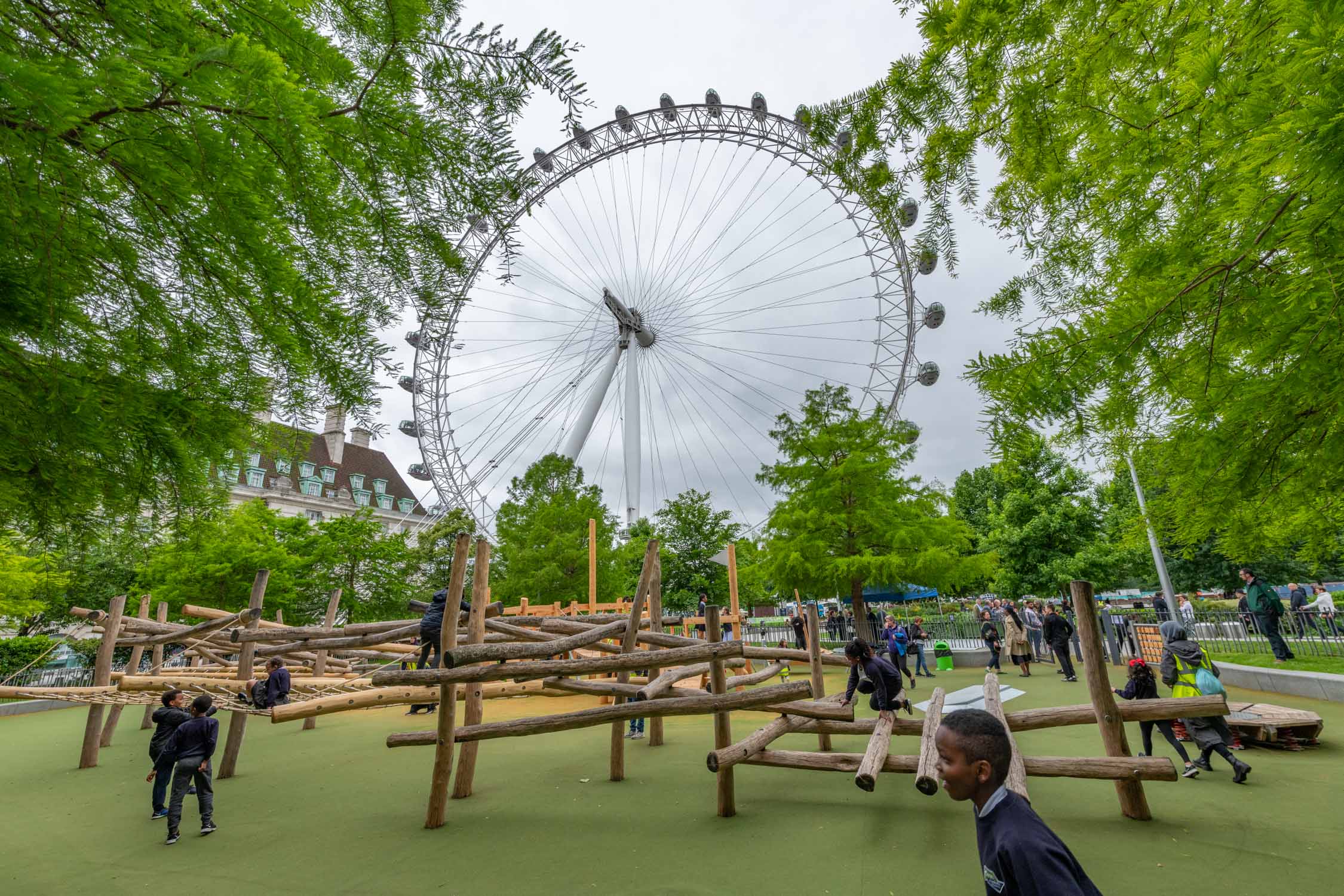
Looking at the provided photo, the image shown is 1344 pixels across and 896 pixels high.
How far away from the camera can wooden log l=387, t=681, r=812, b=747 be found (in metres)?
6.25

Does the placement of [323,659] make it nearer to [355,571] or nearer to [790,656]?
[790,656]

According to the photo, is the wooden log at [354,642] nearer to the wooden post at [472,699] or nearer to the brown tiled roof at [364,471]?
the wooden post at [472,699]

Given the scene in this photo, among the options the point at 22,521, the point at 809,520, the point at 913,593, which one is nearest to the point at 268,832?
the point at 22,521

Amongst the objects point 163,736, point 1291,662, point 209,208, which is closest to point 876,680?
point 209,208

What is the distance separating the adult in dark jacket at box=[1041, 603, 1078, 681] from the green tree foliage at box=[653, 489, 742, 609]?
61.1ft

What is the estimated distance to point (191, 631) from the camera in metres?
10.1

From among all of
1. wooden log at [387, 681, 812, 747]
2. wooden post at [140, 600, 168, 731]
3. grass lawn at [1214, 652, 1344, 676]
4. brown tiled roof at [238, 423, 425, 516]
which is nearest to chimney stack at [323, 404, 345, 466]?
wooden log at [387, 681, 812, 747]

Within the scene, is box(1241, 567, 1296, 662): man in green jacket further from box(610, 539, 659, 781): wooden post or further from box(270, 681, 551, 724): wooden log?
box(270, 681, 551, 724): wooden log

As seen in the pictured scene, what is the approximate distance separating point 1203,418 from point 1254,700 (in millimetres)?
11865

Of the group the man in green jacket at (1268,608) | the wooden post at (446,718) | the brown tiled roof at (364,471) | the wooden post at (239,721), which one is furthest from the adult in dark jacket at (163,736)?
the brown tiled roof at (364,471)

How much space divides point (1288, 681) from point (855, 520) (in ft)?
30.7

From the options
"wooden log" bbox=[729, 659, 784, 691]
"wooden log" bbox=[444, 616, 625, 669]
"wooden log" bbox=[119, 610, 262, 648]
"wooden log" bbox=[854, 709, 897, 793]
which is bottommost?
"wooden log" bbox=[854, 709, 897, 793]

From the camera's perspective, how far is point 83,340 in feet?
7.16

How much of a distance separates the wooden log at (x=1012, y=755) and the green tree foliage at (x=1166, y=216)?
1.78 meters
